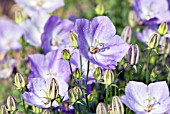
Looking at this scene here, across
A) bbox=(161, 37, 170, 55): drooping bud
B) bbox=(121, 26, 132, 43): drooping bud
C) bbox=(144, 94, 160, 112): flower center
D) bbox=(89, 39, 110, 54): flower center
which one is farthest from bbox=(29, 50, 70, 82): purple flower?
bbox=(161, 37, 170, 55): drooping bud

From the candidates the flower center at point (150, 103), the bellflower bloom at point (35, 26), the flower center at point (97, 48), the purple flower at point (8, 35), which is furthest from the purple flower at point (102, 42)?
the purple flower at point (8, 35)

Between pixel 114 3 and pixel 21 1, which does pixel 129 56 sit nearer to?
pixel 21 1

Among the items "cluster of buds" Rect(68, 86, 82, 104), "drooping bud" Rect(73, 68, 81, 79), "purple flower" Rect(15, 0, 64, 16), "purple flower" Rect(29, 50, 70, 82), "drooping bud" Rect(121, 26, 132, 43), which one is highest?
"purple flower" Rect(15, 0, 64, 16)

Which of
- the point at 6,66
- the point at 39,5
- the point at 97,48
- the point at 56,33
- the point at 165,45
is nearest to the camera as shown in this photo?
the point at 97,48

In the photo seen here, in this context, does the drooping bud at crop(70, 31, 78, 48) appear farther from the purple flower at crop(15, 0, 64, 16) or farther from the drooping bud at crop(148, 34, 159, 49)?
the purple flower at crop(15, 0, 64, 16)

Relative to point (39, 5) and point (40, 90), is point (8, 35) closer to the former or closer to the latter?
point (39, 5)

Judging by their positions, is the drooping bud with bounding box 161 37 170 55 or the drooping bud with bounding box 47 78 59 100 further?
the drooping bud with bounding box 161 37 170 55

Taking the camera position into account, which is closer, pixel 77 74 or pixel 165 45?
pixel 77 74

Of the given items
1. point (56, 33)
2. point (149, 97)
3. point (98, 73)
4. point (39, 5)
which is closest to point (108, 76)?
point (98, 73)
